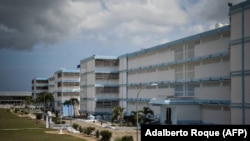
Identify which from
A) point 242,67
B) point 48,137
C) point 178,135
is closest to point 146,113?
point 48,137

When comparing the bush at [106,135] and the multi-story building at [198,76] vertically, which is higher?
the multi-story building at [198,76]

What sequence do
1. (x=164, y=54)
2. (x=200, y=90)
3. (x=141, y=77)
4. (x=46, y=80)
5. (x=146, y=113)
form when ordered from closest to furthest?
(x=200, y=90) → (x=146, y=113) → (x=164, y=54) → (x=141, y=77) → (x=46, y=80)

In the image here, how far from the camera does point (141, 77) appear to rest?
7069 cm

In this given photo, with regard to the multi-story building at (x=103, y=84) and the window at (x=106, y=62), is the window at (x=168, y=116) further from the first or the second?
the window at (x=106, y=62)

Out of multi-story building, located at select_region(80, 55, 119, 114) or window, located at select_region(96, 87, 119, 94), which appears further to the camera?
window, located at select_region(96, 87, 119, 94)

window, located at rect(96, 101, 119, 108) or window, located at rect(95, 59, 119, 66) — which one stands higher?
window, located at rect(95, 59, 119, 66)

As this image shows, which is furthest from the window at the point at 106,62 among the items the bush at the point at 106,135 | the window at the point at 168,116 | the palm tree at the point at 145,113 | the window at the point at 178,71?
the bush at the point at 106,135

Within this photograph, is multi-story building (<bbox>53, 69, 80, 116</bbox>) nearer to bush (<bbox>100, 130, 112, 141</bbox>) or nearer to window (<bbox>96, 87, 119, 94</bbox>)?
window (<bbox>96, 87, 119, 94</bbox>)

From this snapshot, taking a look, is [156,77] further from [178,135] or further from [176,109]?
[178,135]

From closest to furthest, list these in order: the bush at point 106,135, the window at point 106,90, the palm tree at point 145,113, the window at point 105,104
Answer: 1. the bush at point 106,135
2. the palm tree at point 145,113
3. the window at point 105,104
4. the window at point 106,90

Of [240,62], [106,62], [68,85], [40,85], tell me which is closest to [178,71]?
[240,62]

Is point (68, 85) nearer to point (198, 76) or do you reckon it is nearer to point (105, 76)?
point (105, 76)

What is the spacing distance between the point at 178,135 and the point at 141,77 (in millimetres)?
53361

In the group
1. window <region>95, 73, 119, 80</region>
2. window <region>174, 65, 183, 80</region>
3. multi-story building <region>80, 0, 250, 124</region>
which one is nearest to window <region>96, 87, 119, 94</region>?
window <region>95, 73, 119, 80</region>
